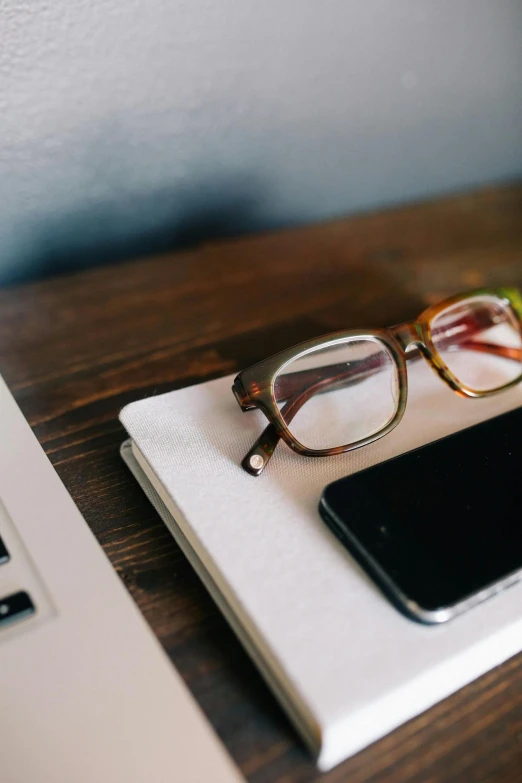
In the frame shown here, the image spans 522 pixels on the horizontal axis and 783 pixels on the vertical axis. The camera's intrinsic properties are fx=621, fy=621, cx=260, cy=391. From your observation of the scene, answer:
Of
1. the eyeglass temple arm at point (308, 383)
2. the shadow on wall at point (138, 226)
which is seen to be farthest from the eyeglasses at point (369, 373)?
the shadow on wall at point (138, 226)

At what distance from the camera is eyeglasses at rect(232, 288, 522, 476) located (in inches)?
13.7

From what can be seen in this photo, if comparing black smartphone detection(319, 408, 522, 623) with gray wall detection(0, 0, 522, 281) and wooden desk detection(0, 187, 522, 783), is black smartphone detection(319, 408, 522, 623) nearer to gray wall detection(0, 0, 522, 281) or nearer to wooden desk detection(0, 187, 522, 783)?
wooden desk detection(0, 187, 522, 783)

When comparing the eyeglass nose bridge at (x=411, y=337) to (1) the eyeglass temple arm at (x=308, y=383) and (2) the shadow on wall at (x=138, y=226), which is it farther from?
(2) the shadow on wall at (x=138, y=226)

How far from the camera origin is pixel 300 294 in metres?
0.53

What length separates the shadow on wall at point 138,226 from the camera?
1.69ft

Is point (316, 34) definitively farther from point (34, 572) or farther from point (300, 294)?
point (34, 572)

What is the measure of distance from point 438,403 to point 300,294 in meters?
0.18

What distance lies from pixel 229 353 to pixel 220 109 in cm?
21

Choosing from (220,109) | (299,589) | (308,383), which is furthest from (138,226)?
(299,589)

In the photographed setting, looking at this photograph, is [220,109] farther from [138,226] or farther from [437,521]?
[437,521]

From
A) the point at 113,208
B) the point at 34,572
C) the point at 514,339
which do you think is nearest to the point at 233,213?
the point at 113,208

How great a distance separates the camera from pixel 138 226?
0.55m

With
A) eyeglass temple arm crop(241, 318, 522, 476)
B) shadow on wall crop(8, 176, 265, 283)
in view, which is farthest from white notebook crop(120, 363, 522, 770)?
shadow on wall crop(8, 176, 265, 283)

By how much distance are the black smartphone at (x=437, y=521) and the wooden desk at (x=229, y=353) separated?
0.05 m
